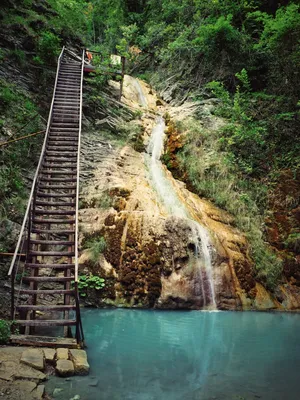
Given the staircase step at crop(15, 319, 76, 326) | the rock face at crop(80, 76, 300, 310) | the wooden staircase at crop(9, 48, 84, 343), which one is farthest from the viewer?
the rock face at crop(80, 76, 300, 310)

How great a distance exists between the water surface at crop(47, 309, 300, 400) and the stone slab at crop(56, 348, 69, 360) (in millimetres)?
426

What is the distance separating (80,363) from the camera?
480 centimetres

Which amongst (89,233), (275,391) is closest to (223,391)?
(275,391)

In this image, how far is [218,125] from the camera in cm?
1419

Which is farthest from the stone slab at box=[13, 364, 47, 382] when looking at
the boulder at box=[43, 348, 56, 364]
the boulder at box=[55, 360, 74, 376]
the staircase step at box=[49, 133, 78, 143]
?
the staircase step at box=[49, 133, 78, 143]

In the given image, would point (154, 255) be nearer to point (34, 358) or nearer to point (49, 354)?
point (49, 354)

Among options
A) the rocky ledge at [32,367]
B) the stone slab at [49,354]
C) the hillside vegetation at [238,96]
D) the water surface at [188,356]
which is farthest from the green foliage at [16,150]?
the rocky ledge at [32,367]

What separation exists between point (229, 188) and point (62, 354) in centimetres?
862

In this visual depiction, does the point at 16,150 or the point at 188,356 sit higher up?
the point at 16,150

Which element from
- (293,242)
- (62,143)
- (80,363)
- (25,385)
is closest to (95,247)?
(62,143)

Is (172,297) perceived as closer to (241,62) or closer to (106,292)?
(106,292)

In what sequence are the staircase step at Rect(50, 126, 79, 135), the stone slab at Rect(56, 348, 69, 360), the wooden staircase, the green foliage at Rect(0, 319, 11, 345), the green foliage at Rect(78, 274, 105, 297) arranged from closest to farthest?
the stone slab at Rect(56, 348, 69, 360)
the green foliage at Rect(0, 319, 11, 345)
the wooden staircase
the green foliage at Rect(78, 274, 105, 297)
the staircase step at Rect(50, 126, 79, 135)

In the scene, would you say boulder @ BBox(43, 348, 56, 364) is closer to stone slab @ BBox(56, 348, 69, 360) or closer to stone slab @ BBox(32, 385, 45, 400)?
stone slab @ BBox(56, 348, 69, 360)

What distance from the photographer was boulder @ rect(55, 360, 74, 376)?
14.9 feet
